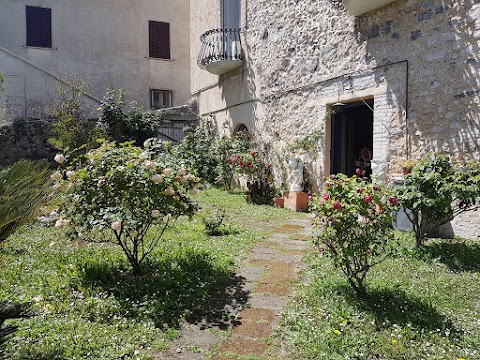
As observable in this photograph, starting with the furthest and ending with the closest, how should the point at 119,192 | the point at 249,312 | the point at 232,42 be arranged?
the point at 232,42
the point at 119,192
the point at 249,312

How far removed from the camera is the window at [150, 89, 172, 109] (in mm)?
15847

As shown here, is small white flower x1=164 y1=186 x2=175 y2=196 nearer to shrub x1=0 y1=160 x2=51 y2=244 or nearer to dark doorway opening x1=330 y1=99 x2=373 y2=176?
shrub x1=0 y1=160 x2=51 y2=244

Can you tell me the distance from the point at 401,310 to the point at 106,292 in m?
2.52

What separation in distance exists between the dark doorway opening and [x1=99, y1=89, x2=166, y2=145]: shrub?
665 cm

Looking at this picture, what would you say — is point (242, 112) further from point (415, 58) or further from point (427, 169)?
point (427, 169)

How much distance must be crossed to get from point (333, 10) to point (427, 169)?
4.25 meters

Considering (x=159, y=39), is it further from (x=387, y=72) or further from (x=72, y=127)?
(x=387, y=72)

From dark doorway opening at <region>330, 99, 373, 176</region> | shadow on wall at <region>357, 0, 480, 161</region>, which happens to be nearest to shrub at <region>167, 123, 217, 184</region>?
dark doorway opening at <region>330, 99, 373, 176</region>

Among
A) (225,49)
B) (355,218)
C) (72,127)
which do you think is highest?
(225,49)

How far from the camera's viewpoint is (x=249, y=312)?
10.8 ft

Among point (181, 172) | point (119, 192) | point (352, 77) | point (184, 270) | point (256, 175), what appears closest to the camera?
point (119, 192)

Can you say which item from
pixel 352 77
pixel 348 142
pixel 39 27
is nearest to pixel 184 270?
pixel 352 77

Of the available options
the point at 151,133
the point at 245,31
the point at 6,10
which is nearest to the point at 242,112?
the point at 245,31

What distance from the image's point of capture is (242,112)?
10.8 m
